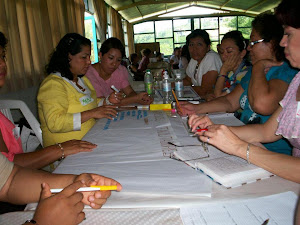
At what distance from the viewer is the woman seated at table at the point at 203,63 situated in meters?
3.07

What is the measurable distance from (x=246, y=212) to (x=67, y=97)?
1389 mm

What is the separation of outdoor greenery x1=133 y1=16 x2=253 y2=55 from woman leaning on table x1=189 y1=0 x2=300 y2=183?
45.0 feet

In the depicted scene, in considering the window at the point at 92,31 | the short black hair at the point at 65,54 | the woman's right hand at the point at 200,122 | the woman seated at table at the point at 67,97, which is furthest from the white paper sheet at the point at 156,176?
the window at the point at 92,31

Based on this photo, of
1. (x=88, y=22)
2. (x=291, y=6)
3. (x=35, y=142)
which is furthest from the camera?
(x=88, y=22)

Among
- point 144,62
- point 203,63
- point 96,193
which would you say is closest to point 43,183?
point 96,193

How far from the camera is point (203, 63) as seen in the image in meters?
3.19

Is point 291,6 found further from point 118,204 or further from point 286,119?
point 118,204

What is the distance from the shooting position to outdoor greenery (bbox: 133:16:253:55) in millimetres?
14484

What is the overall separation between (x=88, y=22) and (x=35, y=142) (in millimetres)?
6449

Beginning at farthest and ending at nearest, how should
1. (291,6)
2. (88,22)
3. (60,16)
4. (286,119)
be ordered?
(88,22) < (60,16) < (286,119) < (291,6)

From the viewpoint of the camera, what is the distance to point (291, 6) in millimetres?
1025

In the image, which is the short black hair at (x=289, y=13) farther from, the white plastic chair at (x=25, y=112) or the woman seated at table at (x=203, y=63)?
the woman seated at table at (x=203, y=63)

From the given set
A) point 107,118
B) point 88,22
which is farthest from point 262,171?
point 88,22

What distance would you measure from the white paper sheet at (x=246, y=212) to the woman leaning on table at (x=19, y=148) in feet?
2.25
